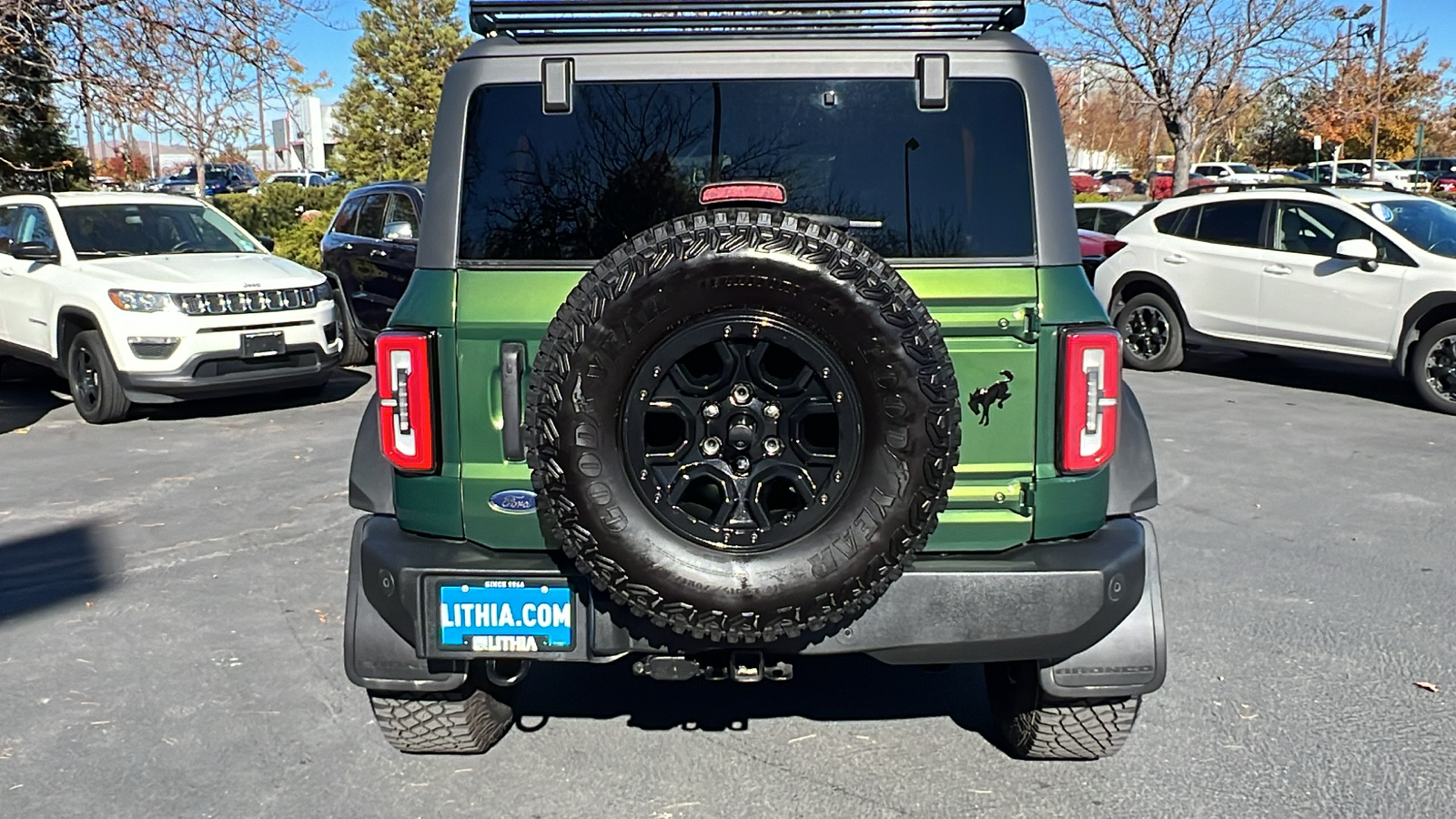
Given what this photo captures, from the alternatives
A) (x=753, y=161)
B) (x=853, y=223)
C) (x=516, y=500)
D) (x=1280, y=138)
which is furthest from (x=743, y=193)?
(x=1280, y=138)

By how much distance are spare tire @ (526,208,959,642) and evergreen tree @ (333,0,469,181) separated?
2680 cm

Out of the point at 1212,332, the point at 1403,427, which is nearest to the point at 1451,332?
the point at 1403,427

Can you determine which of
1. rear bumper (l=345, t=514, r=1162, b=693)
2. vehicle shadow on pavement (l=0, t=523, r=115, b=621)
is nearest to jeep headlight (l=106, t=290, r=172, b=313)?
vehicle shadow on pavement (l=0, t=523, r=115, b=621)

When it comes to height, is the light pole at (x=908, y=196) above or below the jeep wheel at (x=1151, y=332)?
above

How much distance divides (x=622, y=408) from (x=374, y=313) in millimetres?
8914

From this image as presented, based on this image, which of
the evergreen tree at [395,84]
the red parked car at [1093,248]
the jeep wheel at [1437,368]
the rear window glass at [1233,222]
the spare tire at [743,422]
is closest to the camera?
the spare tire at [743,422]

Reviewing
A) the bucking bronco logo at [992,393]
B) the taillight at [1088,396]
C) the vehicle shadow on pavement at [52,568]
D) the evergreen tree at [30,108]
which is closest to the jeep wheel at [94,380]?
the vehicle shadow on pavement at [52,568]

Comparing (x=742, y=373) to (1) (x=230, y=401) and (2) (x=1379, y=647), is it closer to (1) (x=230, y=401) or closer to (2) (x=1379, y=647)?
(2) (x=1379, y=647)

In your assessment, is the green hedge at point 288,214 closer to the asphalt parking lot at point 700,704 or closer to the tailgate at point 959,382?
the asphalt parking lot at point 700,704

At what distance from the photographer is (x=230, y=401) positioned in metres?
10.2

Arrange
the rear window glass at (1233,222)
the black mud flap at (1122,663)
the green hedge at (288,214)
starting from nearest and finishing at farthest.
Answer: the black mud flap at (1122,663), the rear window glass at (1233,222), the green hedge at (288,214)

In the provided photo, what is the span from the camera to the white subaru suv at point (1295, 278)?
903cm

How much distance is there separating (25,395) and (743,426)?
32.0 ft

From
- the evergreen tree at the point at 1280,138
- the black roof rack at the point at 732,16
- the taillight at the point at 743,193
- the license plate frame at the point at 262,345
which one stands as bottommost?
the license plate frame at the point at 262,345
